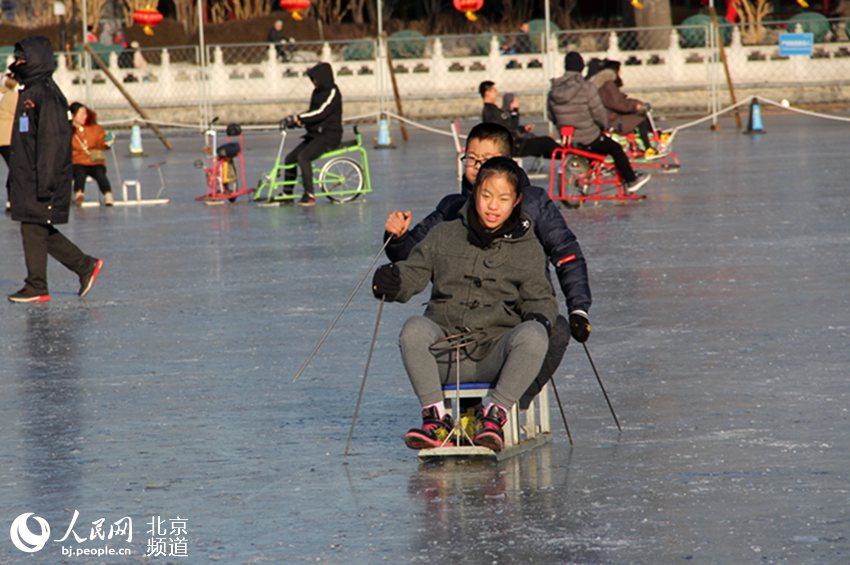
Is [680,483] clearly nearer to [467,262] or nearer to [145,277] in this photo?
[467,262]

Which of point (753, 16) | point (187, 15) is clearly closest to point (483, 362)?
point (753, 16)

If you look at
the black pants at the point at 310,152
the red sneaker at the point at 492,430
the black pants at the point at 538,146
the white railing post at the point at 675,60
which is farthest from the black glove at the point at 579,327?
the white railing post at the point at 675,60

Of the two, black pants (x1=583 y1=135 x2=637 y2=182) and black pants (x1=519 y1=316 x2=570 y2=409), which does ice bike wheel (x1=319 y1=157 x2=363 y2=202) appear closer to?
black pants (x1=583 y1=135 x2=637 y2=182)

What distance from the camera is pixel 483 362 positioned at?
6.49 metres

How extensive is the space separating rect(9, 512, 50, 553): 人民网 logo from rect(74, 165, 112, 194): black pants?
14.5 meters

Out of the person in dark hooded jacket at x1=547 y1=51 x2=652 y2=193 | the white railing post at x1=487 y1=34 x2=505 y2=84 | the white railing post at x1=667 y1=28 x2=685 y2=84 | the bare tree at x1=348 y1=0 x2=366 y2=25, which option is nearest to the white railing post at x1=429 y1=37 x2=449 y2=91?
the white railing post at x1=487 y1=34 x2=505 y2=84

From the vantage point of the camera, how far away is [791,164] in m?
22.8

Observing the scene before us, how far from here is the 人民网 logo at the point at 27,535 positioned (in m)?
5.47

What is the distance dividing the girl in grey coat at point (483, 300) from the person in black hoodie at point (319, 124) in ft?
40.9

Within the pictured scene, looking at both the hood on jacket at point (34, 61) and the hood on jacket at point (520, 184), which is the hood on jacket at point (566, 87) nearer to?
the hood on jacket at point (34, 61)

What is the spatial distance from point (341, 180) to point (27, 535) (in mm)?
14371

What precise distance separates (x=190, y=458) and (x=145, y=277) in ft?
21.2

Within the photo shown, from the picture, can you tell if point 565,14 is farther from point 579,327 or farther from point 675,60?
point 579,327

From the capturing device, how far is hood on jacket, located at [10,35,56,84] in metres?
11.5
